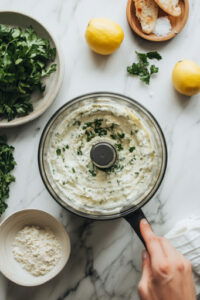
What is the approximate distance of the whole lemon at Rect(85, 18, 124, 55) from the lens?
4.72 ft

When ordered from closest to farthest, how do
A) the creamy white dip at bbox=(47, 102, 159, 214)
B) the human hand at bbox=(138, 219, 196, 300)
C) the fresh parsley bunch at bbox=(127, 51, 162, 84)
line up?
the human hand at bbox=(138, 219, 196, 300) < the creamy white dip at bbox=(47, 102, 159, 214) < the fresh parsley bunch at bbox=(127, 51, 162, 84)

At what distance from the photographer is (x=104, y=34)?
56.5 inches

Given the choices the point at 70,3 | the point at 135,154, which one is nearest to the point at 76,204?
the point at 135,154

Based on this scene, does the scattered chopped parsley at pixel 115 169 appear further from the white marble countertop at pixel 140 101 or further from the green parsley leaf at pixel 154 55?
the green parsley leaf at pixel 154 55

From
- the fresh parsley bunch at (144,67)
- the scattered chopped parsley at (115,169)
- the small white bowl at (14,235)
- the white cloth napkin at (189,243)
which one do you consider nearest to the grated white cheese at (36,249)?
the small white bowl at (14,235)

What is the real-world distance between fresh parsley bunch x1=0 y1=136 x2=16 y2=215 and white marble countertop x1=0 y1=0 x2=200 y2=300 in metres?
0.03

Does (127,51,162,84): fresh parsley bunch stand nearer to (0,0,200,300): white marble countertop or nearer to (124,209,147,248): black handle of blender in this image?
(0,0,200,300): white marble countertop

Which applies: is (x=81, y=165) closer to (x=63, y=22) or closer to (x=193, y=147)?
(x=193, y=147)

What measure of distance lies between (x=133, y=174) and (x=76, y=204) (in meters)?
0.20

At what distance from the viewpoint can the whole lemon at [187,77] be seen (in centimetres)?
143

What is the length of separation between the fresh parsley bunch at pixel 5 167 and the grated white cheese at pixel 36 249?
0.12 meters

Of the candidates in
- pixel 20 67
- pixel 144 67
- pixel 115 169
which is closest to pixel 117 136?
pixel 115 169

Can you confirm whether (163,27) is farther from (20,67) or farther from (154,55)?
(20,67)

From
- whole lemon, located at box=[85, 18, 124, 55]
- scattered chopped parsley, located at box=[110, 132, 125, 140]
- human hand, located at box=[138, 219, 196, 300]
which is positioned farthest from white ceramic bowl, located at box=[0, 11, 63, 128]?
human hand, located at box=[138, 219, 196, 300]
